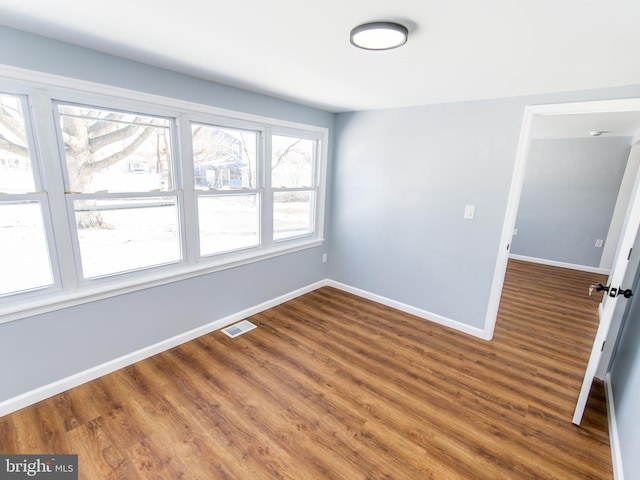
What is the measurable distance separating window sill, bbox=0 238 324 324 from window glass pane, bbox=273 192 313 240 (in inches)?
13.6

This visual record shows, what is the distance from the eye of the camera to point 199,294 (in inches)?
111

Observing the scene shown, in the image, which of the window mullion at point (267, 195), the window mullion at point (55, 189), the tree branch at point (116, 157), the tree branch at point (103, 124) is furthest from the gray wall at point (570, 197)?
the window mullion at point (55, 189)

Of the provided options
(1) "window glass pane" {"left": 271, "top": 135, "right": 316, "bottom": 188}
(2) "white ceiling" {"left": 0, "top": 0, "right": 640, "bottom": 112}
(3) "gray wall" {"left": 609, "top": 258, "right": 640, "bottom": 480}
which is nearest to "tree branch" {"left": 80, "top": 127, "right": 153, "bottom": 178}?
(2) "white ceiling" {"left": 0, "top": 0, "right": 640, "bottom": 112}

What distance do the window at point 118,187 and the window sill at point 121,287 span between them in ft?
0.38

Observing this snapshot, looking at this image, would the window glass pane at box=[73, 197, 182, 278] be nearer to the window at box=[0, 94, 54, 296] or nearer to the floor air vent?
the window at box=[0, 94, 54, 296]

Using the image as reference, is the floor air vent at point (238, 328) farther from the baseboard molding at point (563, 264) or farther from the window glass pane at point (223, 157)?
the baseboard molding at point (563, 264)

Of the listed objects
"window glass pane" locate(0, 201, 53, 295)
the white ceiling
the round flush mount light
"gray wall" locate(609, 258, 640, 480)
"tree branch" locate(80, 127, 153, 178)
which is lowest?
"gray wall" locate(609, 258, 640, 480)

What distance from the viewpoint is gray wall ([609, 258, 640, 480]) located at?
1509 mm

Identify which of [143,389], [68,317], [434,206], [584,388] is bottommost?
[143,389]

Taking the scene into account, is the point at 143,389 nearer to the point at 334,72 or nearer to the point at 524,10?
the point at 334,72

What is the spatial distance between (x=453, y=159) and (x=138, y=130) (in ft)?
9.30

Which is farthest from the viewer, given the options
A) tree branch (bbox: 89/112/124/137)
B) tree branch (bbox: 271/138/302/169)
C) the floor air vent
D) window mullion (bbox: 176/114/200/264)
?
tree branch (bbox: 271/138/302/169)

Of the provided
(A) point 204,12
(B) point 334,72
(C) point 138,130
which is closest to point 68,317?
(C) point 138,130

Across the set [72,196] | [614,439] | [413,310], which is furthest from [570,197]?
[72,196]
